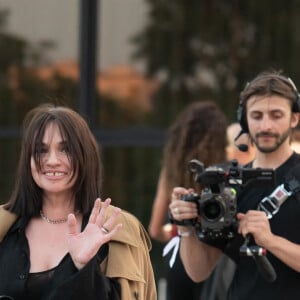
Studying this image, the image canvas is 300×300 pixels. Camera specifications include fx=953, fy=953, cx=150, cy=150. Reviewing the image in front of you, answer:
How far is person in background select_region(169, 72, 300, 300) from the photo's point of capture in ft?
11.8

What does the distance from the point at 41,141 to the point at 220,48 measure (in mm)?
3797

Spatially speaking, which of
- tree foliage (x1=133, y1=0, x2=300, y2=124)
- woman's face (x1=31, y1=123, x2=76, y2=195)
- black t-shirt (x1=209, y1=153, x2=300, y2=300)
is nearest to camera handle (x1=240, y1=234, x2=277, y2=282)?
black t-shirt (x1=209, y1=153, x2=300, y2=300)

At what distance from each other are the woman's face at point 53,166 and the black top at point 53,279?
0.19 metres

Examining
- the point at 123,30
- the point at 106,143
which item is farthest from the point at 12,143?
the point at 123,30

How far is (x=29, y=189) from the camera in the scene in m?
3.35

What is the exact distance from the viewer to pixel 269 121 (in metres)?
3.79

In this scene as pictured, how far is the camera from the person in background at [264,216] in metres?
3.60

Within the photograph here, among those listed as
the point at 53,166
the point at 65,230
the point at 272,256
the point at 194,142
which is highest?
the point at 53,166

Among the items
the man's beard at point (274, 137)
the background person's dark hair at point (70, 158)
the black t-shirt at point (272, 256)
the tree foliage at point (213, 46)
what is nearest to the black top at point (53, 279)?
the background person's dark hair at point (70, 158)

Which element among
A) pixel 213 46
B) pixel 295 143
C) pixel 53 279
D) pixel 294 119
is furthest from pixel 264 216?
pixel 213 46

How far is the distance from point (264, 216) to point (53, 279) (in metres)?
0.89

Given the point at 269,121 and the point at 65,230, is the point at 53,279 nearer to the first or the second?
the point at 65,230

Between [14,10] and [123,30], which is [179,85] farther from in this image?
[14,10]

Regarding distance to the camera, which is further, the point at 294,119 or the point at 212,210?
the point at 294,119
